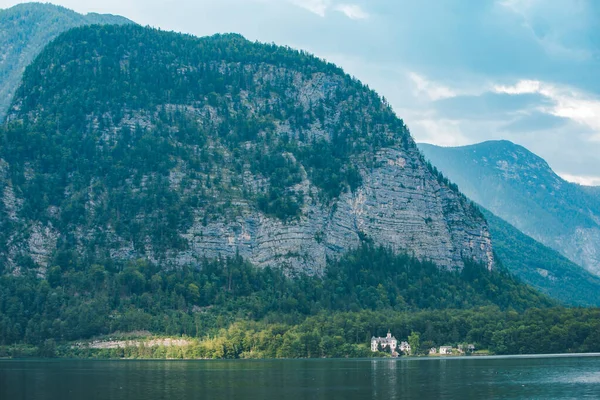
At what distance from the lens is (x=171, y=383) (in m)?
164

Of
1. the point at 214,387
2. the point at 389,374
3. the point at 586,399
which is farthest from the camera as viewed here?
the point at 389,374

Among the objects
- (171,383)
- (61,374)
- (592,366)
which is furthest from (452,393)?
(61,374)

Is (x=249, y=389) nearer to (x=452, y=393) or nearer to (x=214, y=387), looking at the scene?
(x=214, y=387)

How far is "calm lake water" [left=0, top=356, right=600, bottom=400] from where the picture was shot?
142m

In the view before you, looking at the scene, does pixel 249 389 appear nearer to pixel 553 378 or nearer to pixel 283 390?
pixel 283 390

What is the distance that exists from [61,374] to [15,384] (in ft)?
93.0

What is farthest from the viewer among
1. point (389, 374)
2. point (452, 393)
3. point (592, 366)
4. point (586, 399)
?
point (592, 366)

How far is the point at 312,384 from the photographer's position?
160 meters

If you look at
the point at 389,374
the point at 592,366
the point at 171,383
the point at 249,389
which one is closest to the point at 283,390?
the point at 249,389

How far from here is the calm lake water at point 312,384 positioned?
465 ft

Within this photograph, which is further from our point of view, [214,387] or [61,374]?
[61,374]

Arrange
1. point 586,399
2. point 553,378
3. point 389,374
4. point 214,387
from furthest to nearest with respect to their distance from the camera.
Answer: point 389,374 → point 553,378 → point 214,387 → point 586,399

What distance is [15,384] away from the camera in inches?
6403

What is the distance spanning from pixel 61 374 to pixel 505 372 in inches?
3486
